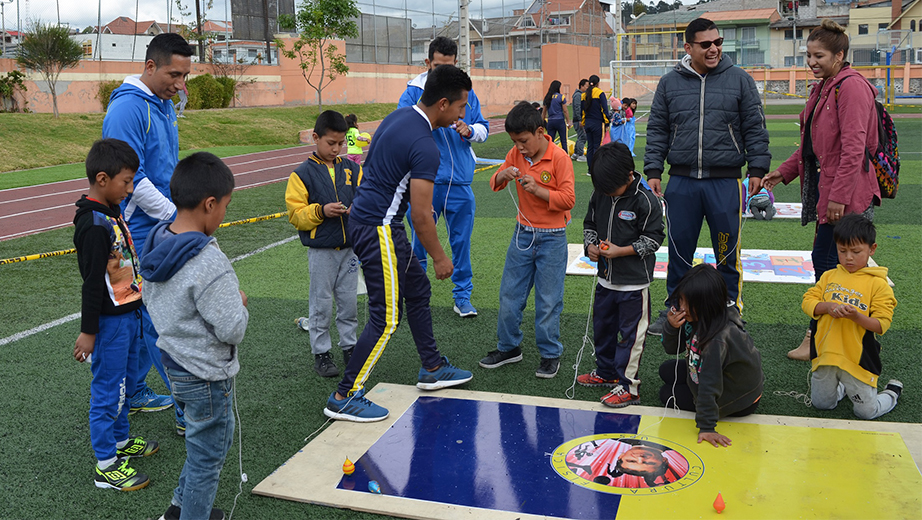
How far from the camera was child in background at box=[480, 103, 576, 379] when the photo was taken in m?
4.42

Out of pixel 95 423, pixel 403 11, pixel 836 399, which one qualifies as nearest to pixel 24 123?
pixel 403 11

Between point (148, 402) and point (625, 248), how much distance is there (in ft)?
9.44

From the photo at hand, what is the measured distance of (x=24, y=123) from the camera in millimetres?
23703

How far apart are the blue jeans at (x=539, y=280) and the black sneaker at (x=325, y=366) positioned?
1135 millimetres

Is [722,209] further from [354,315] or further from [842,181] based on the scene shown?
[354,315]

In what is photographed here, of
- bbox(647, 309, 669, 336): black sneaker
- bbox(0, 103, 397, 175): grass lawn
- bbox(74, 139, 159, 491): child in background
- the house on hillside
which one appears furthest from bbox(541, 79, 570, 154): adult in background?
the house on hillside

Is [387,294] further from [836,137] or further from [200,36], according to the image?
[200,36]

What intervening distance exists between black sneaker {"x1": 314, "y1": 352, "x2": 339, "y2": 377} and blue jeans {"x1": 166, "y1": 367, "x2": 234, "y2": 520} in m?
1.81

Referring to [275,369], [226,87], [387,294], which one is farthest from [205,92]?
[387,294]

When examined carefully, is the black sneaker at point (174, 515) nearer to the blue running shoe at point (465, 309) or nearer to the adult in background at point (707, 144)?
the blue running shoe at point (465, 309)

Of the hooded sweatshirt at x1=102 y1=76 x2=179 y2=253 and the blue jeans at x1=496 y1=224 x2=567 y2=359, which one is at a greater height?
the hooded sweatshirt at x1=102 y1=76 x2=179 y2=253

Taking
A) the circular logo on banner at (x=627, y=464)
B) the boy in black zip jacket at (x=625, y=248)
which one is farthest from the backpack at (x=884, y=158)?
the circular logo on banner at (x=627, y=464)

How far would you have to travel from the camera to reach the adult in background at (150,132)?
368 centimetres

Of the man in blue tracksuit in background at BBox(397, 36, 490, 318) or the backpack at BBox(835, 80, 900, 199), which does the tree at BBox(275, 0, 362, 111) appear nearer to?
the man in blue tracksuit in background at BBox(397, 36, 490, 318)
